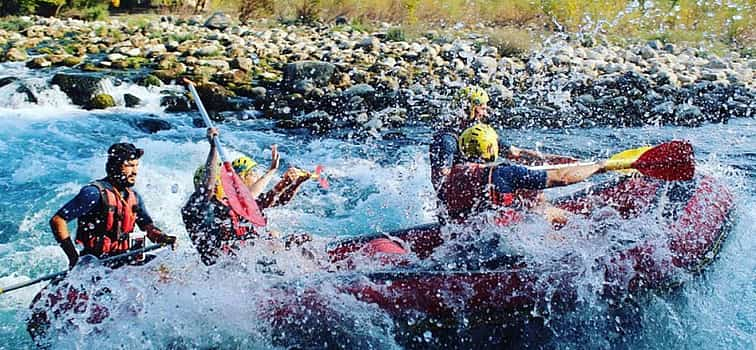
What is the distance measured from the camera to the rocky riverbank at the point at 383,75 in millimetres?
10406

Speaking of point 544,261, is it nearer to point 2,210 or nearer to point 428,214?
point 428,214

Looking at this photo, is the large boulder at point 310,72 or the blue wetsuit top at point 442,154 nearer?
the blue wetsuit top at point 442,154

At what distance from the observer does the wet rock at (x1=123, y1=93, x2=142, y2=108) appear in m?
10.6

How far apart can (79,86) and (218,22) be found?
6154 mm

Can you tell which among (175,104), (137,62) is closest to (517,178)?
(175,104)

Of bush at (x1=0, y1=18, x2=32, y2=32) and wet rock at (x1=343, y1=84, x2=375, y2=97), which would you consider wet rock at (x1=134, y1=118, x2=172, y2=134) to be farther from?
bush at (x1=0, y1=18, x2=32, y2=32)

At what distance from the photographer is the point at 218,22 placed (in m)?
16.3

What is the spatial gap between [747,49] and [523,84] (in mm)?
6398

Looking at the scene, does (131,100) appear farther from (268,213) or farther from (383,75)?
(268,213)

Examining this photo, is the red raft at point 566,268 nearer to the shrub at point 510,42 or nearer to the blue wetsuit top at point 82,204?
the blue wetsuit top at point 82,204

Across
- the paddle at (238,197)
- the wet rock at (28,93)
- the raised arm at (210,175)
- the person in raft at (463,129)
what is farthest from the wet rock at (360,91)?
the raised arm at (210,175)

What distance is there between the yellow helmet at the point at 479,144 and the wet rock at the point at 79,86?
305 inches

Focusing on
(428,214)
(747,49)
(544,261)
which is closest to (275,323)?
(544,261)

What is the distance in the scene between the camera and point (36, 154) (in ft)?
27.9
